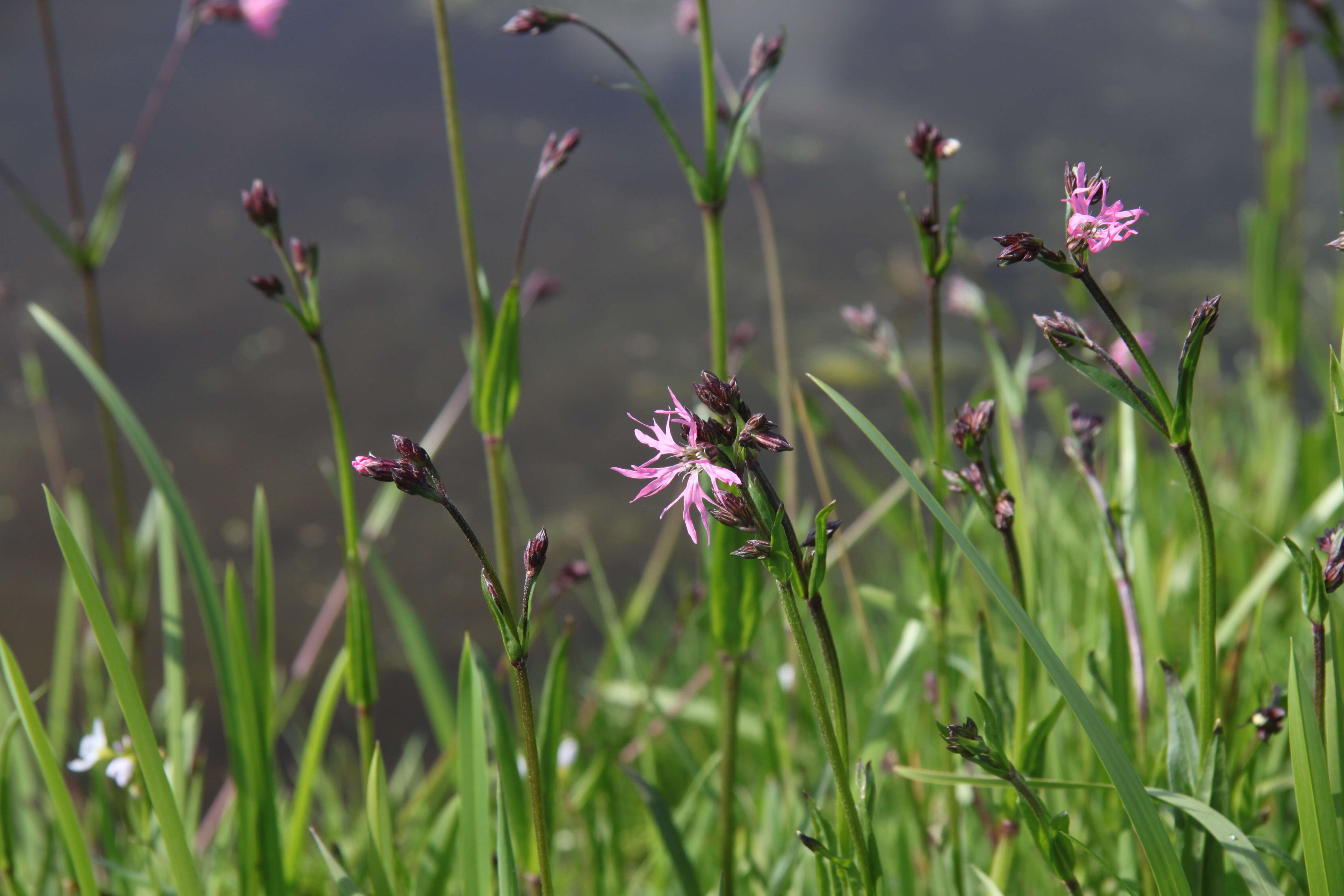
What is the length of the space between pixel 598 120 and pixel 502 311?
2.66 m

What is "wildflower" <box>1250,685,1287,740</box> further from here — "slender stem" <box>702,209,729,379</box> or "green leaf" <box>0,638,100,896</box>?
"green leaf" <box>0,638,100,896</box>

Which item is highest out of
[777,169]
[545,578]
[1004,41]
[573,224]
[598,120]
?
[1004,41]

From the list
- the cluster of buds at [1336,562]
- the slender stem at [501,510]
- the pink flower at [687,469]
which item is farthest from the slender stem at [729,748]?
the cluster of buds at [1336,562]

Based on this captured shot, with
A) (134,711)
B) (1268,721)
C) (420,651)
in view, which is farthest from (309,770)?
(1268,721)

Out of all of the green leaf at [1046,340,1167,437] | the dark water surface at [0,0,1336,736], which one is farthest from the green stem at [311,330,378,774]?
the dark water surface at [0,0,1336,736]

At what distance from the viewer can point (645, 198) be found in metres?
2.99

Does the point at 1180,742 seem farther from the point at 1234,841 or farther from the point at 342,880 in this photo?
the point at 342,880

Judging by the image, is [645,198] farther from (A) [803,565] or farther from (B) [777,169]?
(A) [803,565]

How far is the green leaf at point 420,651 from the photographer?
818 mm

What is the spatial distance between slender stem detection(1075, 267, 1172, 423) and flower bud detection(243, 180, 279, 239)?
1.76ft

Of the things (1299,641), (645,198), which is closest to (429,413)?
(645,198)

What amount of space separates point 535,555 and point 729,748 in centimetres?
38

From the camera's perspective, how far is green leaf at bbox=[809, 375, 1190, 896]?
43 centimetres

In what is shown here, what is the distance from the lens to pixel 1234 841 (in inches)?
19.8
